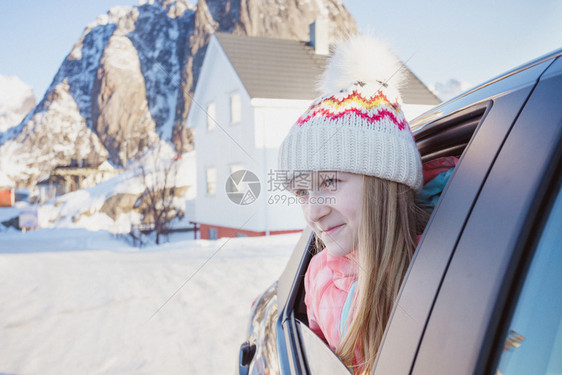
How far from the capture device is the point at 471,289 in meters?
0.60

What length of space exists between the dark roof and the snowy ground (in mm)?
6921

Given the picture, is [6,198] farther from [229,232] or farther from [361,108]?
[361,108]

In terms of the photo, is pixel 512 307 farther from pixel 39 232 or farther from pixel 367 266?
pixel 39 232

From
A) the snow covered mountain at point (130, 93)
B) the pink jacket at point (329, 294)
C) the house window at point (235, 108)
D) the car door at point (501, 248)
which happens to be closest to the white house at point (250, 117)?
the house window at point (235, 108)

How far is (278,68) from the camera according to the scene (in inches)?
583

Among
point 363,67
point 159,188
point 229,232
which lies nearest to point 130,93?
point 159,188

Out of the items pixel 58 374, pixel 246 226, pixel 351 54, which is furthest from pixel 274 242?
pixel 351 54

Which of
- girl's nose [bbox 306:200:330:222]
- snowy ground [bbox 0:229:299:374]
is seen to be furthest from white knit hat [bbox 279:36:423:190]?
snowy ground [bbox 0:229:299:374]

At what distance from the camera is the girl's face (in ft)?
4.00

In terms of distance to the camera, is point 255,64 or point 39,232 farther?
point 39,232

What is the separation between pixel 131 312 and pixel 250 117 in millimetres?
9605

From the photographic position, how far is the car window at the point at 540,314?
56cm

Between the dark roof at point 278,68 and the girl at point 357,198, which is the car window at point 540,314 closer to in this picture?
the girl at point 357,198

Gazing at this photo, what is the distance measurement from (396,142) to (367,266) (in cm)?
41
